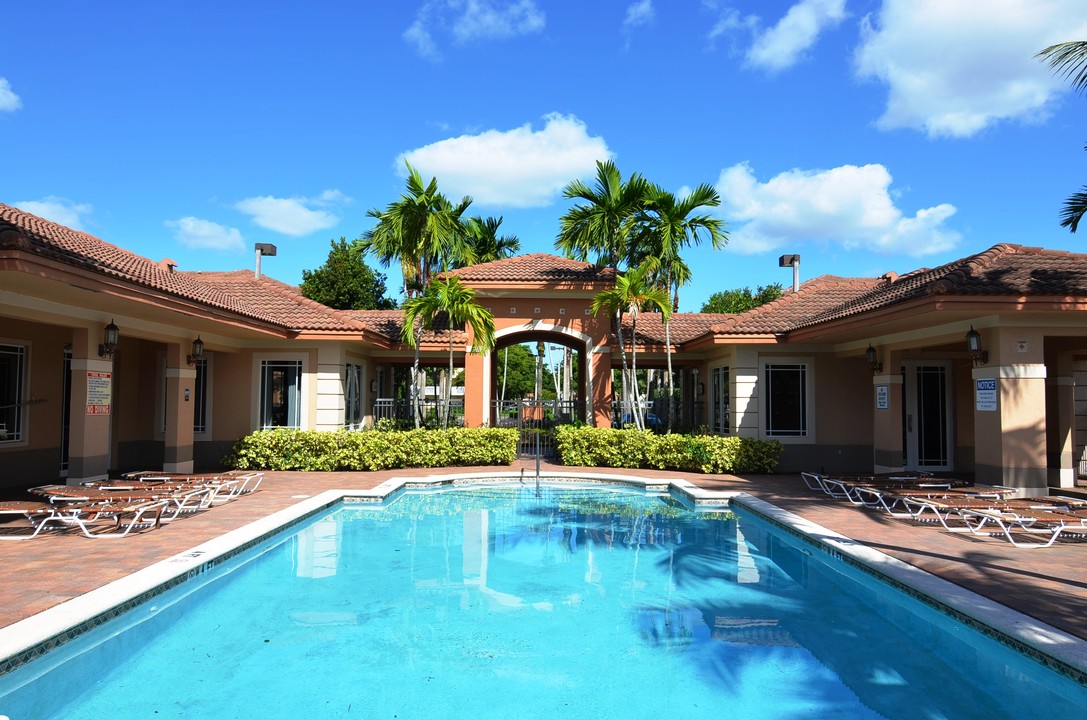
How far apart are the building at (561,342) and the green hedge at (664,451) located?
0.66 metres

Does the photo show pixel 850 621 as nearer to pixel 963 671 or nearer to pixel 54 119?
pixel 963 671

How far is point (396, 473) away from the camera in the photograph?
1675 centimetres

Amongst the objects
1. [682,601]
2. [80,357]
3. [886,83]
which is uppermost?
[886,83]

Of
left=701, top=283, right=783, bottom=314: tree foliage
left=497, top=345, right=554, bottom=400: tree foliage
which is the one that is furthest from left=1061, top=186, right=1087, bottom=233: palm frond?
left=497, top=345, right=554, bottom=400: tree foliage

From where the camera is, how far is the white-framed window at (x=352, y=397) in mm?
18750

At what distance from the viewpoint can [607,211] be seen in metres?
18.3

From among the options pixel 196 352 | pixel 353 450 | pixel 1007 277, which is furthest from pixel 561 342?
pixel 1007 277

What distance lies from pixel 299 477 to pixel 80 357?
5.43 m

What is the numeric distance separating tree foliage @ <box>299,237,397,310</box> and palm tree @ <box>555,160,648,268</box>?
2015 centimetres

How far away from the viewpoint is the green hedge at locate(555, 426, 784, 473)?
1711cm

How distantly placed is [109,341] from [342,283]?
24429 mm

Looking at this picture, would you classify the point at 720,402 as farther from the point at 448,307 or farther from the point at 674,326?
the point at 448,307

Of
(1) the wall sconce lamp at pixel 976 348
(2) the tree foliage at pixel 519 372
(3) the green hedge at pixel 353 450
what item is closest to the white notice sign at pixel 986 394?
(1) the wall sconce lamp at pixel 976 348

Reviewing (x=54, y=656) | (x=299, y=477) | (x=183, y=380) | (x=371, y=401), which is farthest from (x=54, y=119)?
(x=54, y=656)
